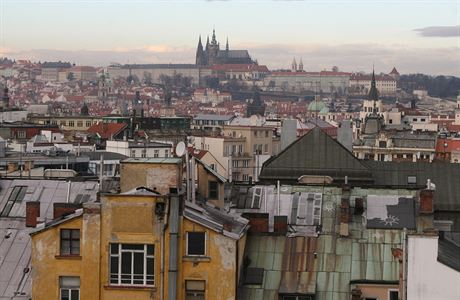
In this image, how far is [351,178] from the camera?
33750 millimetres

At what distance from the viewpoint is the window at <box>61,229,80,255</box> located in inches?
728

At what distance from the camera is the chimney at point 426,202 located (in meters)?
20.8

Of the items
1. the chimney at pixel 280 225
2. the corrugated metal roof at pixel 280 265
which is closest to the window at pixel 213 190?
the chimney at pixel 280 225

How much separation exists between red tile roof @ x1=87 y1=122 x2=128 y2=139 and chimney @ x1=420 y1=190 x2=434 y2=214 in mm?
69877

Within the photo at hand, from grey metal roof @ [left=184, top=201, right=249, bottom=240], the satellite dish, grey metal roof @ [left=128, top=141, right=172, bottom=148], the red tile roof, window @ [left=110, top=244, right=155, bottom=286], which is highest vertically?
the satellite dish

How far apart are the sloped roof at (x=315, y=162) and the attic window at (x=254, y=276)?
14999mm

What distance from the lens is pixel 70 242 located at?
18.5m

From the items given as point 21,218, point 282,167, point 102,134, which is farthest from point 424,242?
point 102,134

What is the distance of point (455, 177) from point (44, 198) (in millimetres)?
13486

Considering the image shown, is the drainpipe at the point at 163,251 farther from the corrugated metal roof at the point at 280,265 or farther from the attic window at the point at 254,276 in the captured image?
the attic window at the point at 254,276

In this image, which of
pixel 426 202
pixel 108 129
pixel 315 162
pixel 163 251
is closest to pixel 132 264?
pixel 163 251

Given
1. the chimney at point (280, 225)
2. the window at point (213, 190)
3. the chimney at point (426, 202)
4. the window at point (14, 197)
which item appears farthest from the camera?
the window at point (14, 197)

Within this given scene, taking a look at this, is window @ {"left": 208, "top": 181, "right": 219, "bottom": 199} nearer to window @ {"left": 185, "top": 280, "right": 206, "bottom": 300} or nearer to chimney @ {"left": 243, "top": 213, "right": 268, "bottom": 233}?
chimney @ {"left": 243, "top": 213, "right": 268, "bottom": 233}

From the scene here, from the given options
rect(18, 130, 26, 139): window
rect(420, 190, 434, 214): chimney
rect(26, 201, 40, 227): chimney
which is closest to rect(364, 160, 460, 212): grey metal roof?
rect(420, 190, 434, 214): chimney
